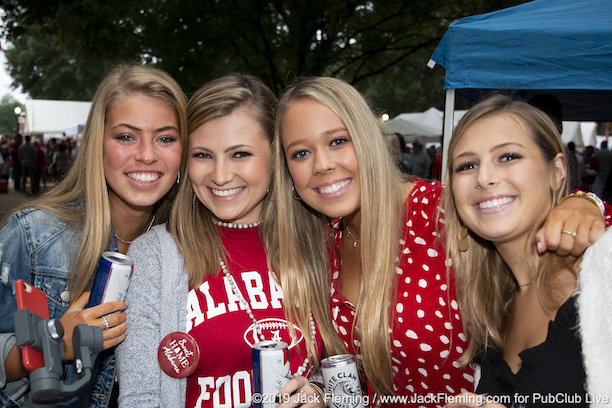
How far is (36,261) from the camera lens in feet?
6.86

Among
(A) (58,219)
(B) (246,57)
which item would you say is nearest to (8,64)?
(B) (246,57)

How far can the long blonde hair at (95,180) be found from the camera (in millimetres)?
2168

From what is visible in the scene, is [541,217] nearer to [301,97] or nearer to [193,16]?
[301,97]

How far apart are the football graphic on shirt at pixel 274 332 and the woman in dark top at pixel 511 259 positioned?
0.76 meters

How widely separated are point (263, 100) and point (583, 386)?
6.16 feet

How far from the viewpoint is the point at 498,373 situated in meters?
1.71

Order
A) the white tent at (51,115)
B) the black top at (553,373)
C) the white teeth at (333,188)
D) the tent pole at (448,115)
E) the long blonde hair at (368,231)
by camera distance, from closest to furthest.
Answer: the black top at (553,373) < the long blonde hair at (368,231) < the white teeth at (333,188) < the tent pole at (448,115) < the white tent at (51,115)

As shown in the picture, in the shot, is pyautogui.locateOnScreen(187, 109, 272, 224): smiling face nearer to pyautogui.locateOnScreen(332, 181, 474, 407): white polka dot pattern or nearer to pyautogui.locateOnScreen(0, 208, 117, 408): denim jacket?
pyautogui.locateOnScreen(0, 208, 117, 408): denim jacket

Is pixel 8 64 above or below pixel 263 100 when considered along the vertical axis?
above

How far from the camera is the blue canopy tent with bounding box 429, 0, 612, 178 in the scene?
11.0 ft

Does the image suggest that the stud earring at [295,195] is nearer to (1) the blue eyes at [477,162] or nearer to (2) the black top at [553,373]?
(1) the blue eyes at [477,162]

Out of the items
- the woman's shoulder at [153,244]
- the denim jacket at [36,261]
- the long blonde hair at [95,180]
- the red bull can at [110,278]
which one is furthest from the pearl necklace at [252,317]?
the denim jacket at [36,261]

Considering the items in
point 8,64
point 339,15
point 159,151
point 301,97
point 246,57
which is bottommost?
point 159,151

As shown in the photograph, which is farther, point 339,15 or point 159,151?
point 339,15
